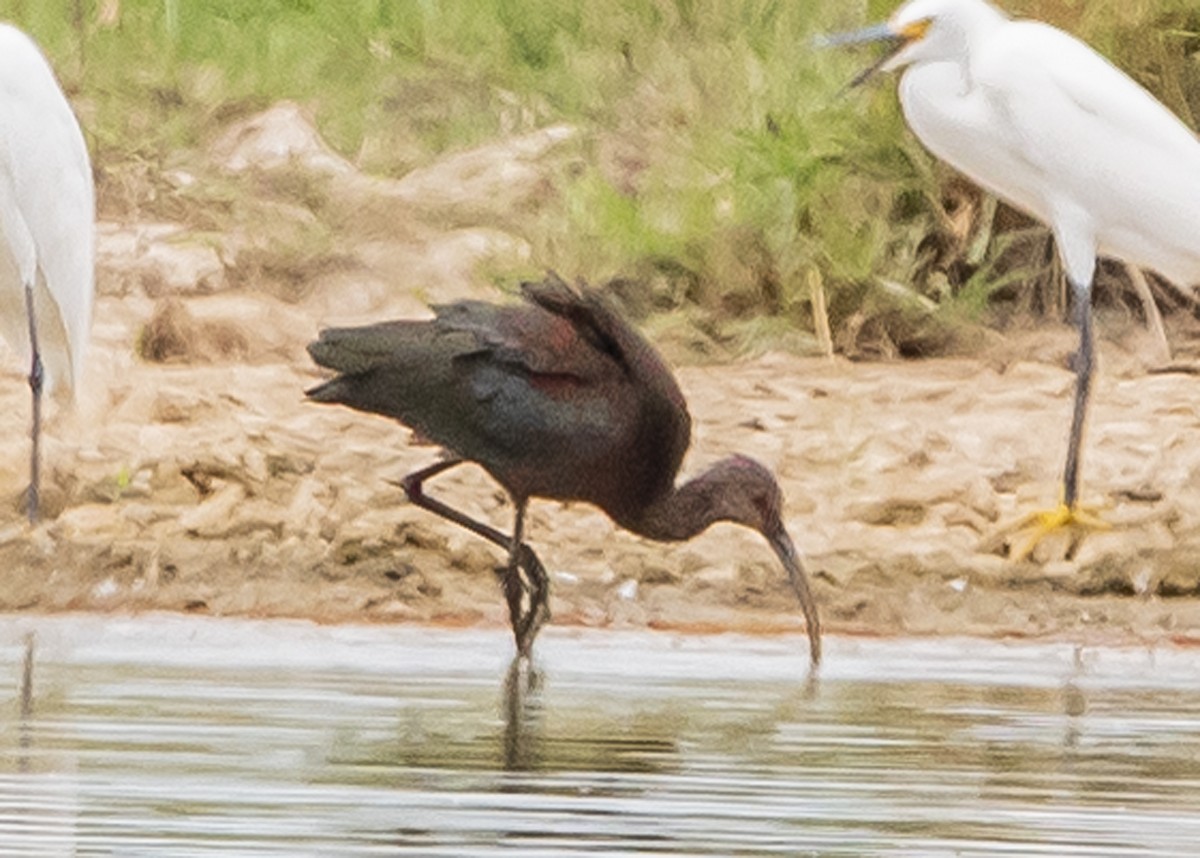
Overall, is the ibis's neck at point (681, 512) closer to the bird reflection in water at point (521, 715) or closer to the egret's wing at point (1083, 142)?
the bird reflection in water at point (521, 715)

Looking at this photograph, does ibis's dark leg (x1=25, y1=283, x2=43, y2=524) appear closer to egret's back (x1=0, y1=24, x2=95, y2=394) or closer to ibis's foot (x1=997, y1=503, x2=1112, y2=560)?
egret's back (x1=0, y1=24, x2=95, y2=394)

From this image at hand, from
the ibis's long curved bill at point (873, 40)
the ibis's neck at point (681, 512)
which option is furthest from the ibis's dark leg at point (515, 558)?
the ibis's long curved bill at point (873, 40)

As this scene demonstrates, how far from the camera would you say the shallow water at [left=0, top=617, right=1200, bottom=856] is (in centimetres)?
593

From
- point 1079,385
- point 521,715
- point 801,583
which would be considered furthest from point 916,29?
point 521,715

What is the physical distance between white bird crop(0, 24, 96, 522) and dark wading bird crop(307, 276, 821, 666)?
7.91ft

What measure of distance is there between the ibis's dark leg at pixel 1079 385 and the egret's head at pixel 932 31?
2.74 feet

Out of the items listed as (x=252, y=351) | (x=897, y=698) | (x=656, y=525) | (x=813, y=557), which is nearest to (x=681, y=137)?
(x=252, y=351)

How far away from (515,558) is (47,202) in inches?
109

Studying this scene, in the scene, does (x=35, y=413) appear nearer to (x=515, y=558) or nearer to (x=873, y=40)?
(x=515, y=558)

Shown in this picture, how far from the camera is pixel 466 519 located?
30.9 ft

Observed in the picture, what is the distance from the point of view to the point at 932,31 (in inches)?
441

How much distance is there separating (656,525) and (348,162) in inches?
189

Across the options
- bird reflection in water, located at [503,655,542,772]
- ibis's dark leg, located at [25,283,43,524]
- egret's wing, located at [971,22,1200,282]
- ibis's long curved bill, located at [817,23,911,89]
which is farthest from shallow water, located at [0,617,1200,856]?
ibis's long curved bill, located at [817,23,911,89]

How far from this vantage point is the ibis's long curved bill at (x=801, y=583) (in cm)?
896
